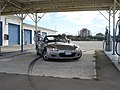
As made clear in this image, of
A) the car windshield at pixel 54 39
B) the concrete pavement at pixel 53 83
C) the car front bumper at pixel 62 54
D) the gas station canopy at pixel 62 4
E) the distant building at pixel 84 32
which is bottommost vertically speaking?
the concrete pavement at pixel 53 83

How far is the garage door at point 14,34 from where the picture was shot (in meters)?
33.8

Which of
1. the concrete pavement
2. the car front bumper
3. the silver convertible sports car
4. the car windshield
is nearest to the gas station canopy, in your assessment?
the car windshield

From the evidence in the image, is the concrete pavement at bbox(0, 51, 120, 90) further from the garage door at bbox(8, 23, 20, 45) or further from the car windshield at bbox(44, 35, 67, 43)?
the garage door at bbox(8, 23, 20, 45)

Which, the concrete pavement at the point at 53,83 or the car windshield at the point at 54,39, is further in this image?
the car windshield at the point at 54,39

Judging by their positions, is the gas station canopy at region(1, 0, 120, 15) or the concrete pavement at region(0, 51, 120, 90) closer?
the concrete pavement at region(0, 51, 120, 90)

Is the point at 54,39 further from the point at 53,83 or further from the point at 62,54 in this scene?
the point at 53,83

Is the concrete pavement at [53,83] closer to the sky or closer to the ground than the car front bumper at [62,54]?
closer to the ground

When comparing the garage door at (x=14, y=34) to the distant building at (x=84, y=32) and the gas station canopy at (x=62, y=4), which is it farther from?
the distant building at (x=84, y=32)

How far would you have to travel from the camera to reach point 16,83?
6578 mm

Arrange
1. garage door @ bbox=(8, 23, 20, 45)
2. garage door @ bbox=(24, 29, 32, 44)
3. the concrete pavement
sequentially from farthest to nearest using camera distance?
garage door @ bbox=(24, 29, 32, 44), garage door @ bbox=(8, 23, 20, 45), the concrete pavement

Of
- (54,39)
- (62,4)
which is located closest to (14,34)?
(62,4)

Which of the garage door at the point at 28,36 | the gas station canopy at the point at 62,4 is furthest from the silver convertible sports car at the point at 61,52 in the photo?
the garage door at the point at 28,36

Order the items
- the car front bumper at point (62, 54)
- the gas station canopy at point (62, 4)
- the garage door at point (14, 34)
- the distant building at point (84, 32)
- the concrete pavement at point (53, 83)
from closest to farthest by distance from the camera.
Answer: the concrete pavement at point (53, 83) → the car front bumper at point (62, 54) → the gas station canopy at point (62, 4) → the garage door at point (14, 34) → the distant building at point (84, 32)

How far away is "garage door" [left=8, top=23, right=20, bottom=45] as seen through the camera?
111ft
